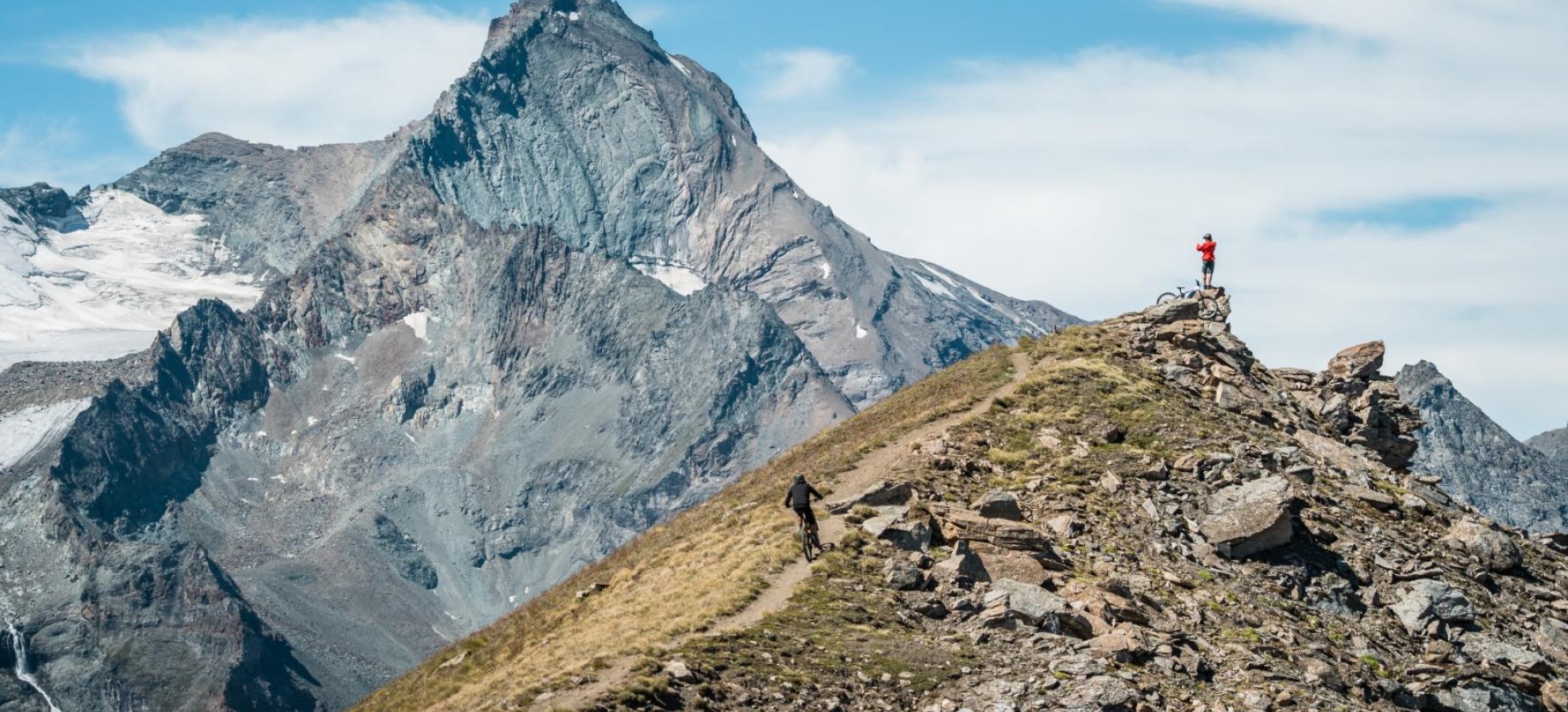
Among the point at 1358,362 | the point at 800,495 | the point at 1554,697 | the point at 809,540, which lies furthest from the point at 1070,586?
the point at 1358,362

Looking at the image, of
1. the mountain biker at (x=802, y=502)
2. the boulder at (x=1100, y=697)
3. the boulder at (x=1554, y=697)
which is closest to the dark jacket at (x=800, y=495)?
the mountain biker at (x=802, y=502)

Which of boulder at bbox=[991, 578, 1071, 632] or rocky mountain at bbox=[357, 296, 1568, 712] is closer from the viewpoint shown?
rocky mountain at bbox=[357, 296, 1568, 712]

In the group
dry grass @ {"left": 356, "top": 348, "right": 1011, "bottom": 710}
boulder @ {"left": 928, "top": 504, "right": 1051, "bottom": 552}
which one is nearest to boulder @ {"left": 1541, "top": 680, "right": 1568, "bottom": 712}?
boulder @ {"left": 928, "top": 504, "right": 1051, "bottom": 552}

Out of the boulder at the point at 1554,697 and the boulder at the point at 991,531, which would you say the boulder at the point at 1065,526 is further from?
the boulder at the point at 1554,697

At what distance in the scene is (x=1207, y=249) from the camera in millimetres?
72875

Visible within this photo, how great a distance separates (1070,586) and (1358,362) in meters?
31.2

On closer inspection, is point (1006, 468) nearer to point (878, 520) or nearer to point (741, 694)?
point (878, 520)

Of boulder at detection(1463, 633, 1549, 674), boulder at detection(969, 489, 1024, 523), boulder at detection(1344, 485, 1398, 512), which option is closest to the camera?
boulder at detection(1463, 633, 1549, 674)

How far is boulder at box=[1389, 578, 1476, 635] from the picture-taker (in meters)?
45.1

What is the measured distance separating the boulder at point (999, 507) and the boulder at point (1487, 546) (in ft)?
45.3

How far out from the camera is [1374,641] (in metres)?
43.8

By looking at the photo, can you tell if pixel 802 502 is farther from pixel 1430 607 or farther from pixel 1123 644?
pixel 1430 607

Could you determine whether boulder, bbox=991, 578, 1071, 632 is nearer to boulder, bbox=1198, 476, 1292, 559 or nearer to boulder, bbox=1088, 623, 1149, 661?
boulder, bbox=1088, 623, 1149, 661

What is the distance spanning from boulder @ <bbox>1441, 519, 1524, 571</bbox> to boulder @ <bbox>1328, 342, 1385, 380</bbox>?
17267mm
